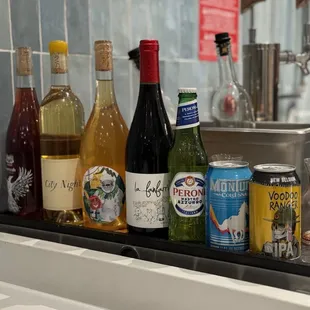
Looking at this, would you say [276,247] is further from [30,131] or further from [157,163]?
[30,131]

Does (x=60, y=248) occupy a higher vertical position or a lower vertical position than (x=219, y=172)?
lower

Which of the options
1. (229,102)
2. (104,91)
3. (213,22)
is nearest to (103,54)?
(104,91)

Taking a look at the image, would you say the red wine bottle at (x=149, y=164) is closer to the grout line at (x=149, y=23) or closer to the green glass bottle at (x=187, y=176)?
the green glass bottle at (x=187, y=176)

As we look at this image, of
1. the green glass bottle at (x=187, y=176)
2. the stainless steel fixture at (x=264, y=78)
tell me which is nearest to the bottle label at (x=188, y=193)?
the green glass bottle at (x=187, y=176)

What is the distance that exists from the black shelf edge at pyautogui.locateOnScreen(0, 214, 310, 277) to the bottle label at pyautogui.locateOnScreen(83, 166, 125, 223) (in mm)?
31

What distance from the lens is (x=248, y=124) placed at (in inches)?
40.6

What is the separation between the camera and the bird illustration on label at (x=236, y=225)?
581 mm

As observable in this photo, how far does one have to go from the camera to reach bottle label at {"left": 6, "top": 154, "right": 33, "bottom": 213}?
77 cm

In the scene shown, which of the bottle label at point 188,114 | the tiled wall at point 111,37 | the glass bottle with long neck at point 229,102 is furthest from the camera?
the glass bottle with long neck at point 229,102

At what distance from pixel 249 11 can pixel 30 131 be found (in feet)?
3.01

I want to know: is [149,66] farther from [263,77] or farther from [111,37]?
[263,77]

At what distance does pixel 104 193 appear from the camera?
2.24 feet

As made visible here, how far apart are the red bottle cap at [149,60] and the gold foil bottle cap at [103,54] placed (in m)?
0.06

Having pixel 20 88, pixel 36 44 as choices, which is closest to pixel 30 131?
pixel 20 88
